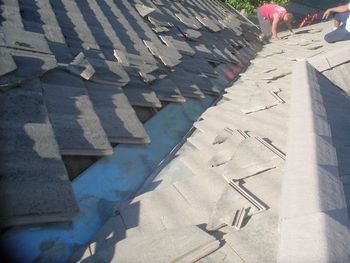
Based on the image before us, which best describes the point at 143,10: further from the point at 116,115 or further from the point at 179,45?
the point at 116,115

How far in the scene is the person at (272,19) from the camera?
12308 millimetres

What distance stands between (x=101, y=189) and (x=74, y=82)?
1277 mm

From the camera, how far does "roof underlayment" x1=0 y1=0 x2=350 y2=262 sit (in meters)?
2.36

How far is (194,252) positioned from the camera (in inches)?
89.4

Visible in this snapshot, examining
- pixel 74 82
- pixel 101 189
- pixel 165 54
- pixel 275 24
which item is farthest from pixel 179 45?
pixel 275 24

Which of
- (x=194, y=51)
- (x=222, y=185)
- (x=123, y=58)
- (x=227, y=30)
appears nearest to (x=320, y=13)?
(x=227, y=30)

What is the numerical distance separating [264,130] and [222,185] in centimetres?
115

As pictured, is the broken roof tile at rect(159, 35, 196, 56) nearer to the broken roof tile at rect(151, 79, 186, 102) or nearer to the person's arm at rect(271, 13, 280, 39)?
the broken roof tile at rect(151, 79, 186, 102)

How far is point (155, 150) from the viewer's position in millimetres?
3926

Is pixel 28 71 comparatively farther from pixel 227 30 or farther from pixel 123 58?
pixel 227 30

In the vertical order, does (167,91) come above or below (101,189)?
above

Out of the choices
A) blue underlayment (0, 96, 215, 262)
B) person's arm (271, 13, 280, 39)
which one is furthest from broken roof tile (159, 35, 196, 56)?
person's arm (271, 13, 280, 39)

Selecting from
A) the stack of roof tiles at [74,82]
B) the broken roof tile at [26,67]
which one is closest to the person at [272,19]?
the stack of roof tiles at [74,82]

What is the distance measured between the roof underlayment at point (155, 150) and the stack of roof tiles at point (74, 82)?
14mm
